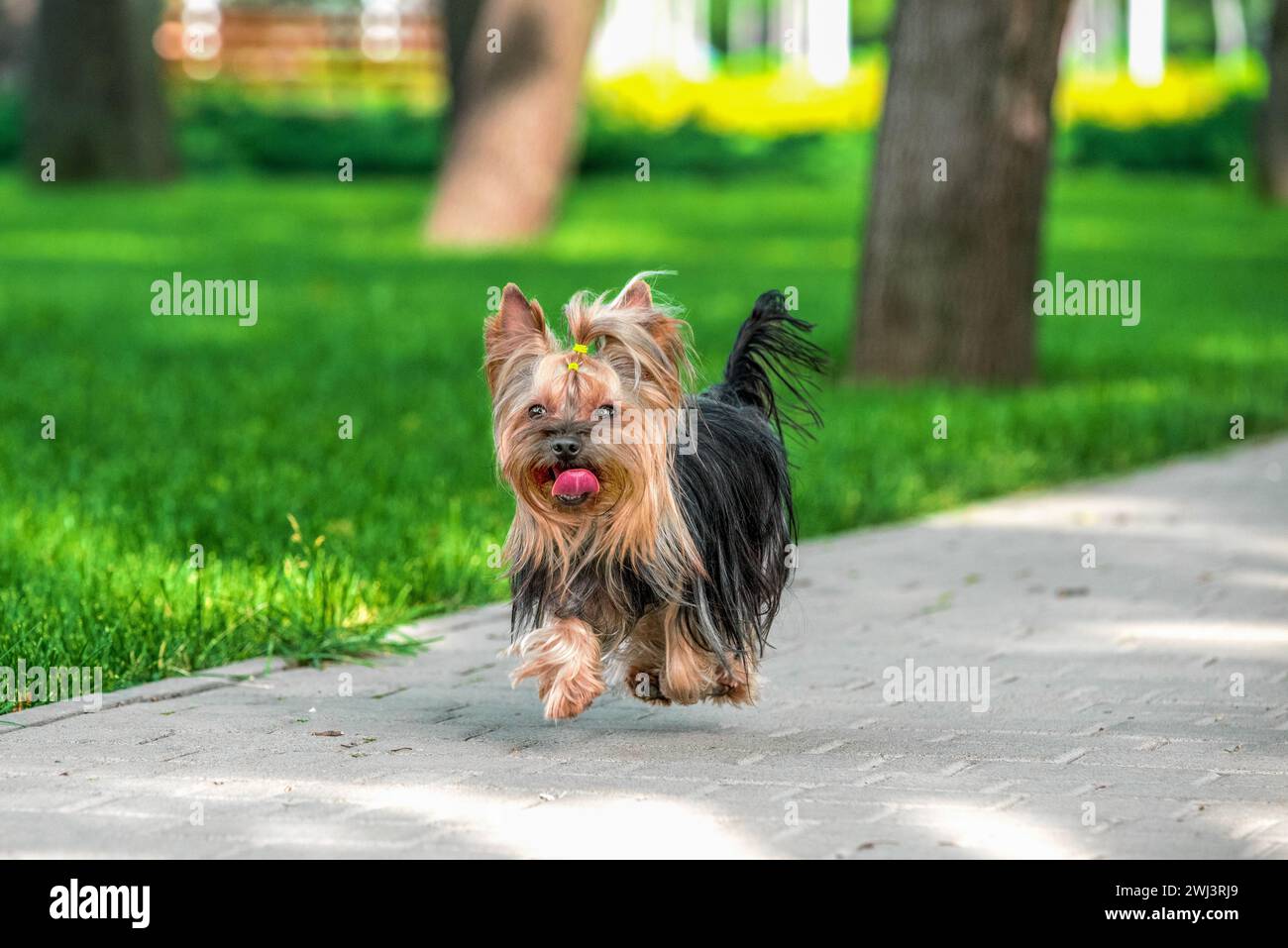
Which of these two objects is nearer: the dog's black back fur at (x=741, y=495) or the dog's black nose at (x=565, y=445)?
the dog's black nose at (x=565, y=445)

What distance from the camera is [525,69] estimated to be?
2462 centimetres

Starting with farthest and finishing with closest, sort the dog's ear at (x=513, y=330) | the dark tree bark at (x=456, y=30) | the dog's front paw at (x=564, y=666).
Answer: the dark tree bark at (x=456, y=30) < the dog's front paw at (x=564, y=666) < the dog's ear at (x=513, y=330)

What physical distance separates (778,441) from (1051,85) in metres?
8.10

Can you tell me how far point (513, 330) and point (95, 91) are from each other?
29.8 meters

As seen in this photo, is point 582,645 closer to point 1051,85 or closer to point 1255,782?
point 1255,782

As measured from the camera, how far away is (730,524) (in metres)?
6.23

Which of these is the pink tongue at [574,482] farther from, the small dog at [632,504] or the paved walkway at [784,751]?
the paved walkway at [784,751]

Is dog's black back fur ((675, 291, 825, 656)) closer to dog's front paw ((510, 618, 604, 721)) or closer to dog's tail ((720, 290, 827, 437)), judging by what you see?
dog's tail ((720, 290, 827, 437))

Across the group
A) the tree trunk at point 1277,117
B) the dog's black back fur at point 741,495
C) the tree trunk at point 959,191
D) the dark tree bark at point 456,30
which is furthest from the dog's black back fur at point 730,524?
the tree trunk at point 1277,117

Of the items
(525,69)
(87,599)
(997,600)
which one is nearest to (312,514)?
(87,599)
